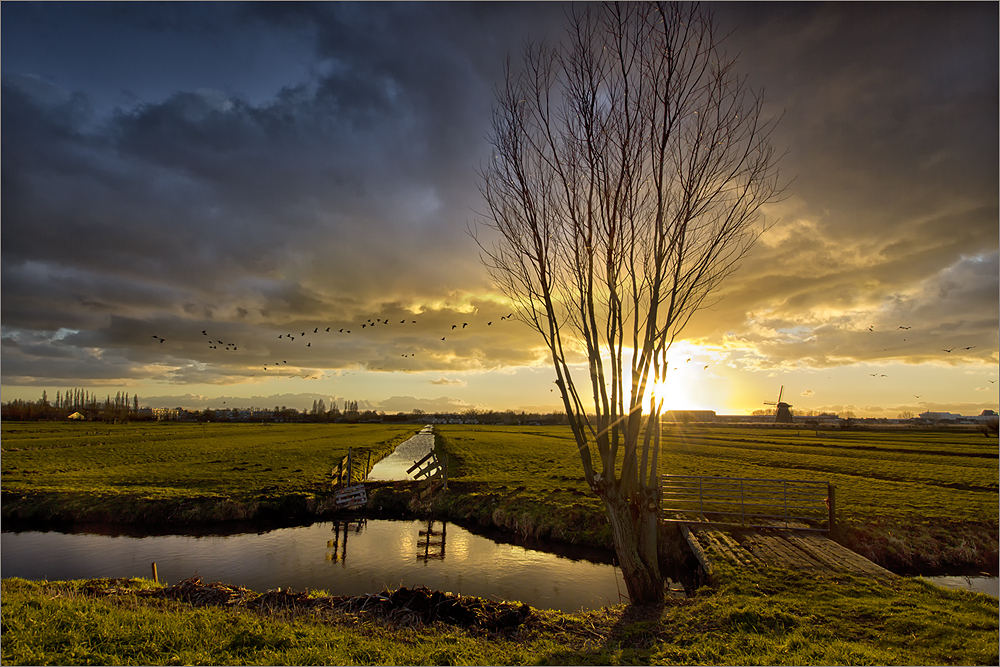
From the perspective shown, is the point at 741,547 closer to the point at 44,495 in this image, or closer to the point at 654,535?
the point at 654,535

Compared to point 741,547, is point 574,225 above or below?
above

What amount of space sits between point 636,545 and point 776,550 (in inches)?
280

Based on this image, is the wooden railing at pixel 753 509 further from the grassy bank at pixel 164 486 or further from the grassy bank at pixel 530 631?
the grassy bank at pixel 164 486

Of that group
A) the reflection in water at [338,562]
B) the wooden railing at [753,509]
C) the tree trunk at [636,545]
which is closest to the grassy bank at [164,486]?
the reflection in water at [338,562]

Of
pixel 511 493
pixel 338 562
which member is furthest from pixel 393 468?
pixel 338 562

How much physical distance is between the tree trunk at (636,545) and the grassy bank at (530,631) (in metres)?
0.45

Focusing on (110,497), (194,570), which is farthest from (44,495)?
(194,570)

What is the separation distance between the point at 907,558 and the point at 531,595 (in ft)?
44.1

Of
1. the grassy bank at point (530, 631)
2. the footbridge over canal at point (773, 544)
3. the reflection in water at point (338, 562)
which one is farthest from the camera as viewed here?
the reflection in water at point (338, 562)

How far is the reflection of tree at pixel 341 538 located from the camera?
1839 cm

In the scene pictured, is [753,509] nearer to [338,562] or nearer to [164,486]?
[338,562]

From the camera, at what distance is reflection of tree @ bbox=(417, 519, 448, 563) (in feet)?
60.8

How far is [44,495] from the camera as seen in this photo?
2555cm

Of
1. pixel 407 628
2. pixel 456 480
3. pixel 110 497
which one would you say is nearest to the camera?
pixel 407 628
